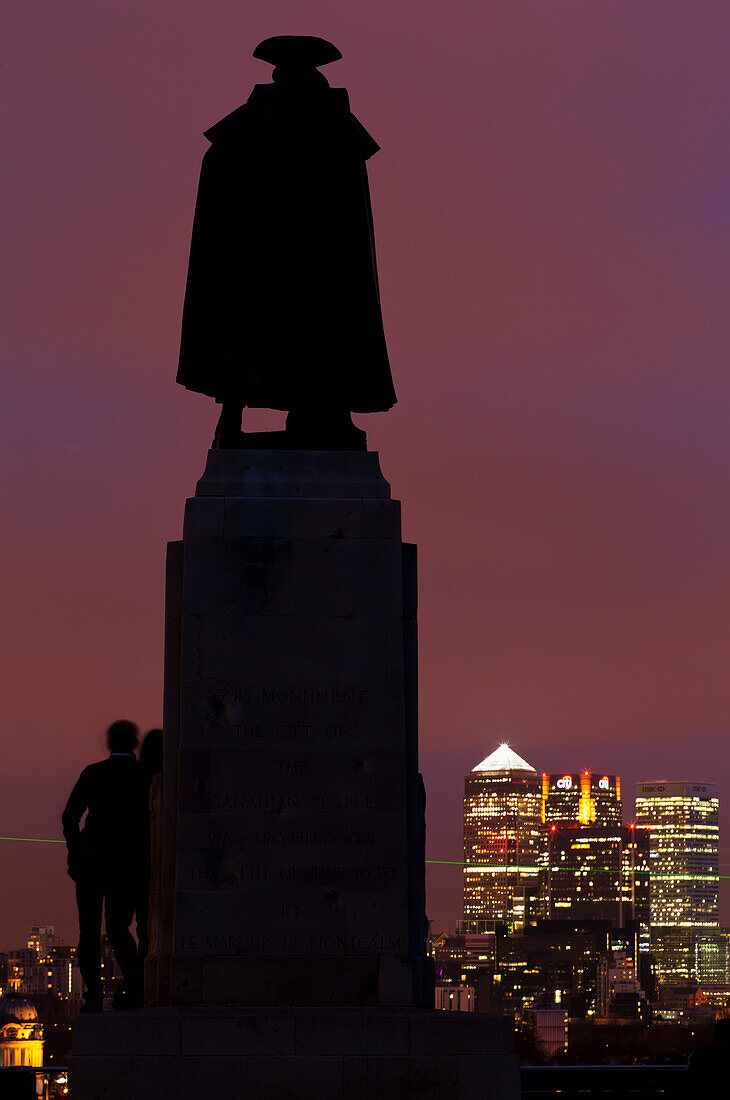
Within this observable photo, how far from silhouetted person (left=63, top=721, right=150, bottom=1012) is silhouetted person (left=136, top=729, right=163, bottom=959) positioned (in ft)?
0.21

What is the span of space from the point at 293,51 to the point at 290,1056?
34.9ft

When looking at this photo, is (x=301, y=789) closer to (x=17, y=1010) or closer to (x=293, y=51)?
(x=293, y=51)

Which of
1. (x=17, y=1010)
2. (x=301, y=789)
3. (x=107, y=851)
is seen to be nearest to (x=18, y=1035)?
(x=17, y=1010)

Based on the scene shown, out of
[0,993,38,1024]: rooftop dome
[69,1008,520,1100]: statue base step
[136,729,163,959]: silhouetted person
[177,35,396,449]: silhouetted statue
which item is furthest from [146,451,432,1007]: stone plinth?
[0,993,38,1024]: rooftop dome

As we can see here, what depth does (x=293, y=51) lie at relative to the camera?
70.7ft

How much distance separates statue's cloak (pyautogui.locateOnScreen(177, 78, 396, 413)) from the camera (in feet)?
69.7

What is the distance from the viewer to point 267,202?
21219 mm

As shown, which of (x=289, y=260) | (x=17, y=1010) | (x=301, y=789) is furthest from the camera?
(x=17, y=1010)

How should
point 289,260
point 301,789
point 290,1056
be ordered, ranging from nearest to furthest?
point 290,1056
point 301,789
point 289,260

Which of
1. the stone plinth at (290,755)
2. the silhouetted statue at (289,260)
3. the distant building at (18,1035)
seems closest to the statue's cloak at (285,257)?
the silhouetted statue at (289,260)

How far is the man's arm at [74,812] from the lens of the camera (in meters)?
20.5

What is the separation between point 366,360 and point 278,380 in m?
0.98

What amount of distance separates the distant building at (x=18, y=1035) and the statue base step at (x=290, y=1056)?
15.0 metres

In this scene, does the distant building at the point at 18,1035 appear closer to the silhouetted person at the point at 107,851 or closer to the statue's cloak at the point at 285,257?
the silhouetted person at the point at 107,851
